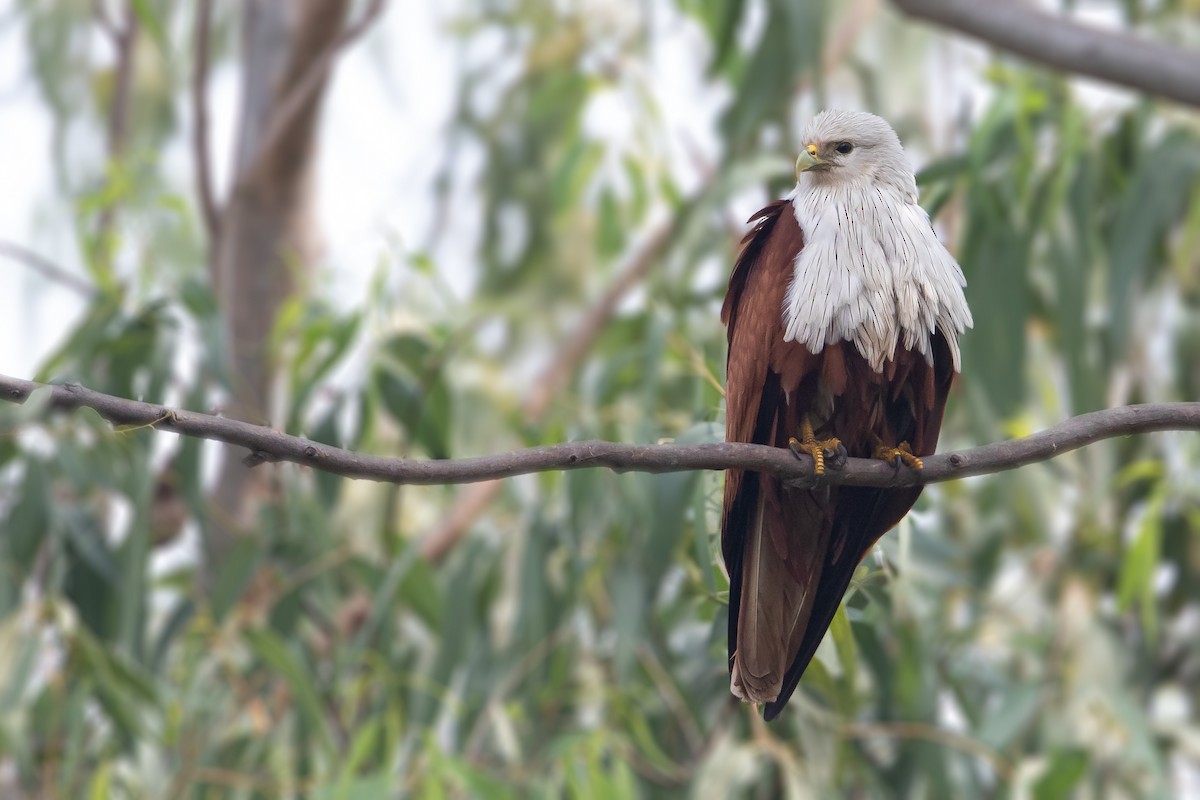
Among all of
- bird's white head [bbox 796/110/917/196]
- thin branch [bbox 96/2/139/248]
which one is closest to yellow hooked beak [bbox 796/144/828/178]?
bird's white head [bbox 796/110/917/196]

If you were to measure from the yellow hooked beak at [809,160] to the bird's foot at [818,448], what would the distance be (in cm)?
46

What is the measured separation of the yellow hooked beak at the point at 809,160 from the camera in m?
2.59

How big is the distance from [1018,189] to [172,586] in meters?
3.04

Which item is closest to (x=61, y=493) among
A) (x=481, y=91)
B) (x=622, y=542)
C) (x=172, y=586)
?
(x=172, y=586)

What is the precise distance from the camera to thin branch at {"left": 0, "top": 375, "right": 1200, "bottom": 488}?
166 cm

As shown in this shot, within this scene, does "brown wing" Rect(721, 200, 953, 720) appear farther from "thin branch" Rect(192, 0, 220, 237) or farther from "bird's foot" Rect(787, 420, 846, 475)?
"thin branch" Rect(192, 0, 220, 237)

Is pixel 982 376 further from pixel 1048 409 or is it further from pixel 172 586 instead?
pixel 172 586

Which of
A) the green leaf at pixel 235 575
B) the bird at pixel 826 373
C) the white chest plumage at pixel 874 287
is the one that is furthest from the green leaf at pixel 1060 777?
the green leaf at pixel 235 575

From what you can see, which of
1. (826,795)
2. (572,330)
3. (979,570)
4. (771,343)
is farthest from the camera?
(572,330)

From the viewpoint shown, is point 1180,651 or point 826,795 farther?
point 1180,651

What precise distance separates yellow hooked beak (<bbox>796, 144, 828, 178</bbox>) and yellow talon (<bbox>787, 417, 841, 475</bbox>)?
455 millimetres

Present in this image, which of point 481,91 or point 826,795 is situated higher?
point 481,91

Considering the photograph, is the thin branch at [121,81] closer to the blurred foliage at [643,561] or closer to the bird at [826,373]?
the blurred foliage at [643,561]

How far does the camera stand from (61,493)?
4555mm
